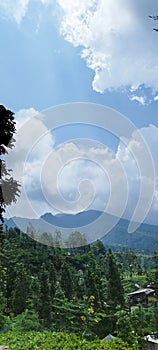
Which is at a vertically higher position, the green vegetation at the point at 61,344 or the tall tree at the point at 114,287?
the tall tree at the point at 114,287

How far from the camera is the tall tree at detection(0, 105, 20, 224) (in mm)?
3933

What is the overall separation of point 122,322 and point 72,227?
228 cm

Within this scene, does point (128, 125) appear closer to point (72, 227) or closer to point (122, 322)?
point (72, 227)

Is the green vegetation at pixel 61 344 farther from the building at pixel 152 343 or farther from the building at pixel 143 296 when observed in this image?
the building at pixel 143 296

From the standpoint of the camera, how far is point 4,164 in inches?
173

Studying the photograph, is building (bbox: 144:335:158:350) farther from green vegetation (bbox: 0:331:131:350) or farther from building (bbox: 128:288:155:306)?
building (bbox: 128:288:155:306)

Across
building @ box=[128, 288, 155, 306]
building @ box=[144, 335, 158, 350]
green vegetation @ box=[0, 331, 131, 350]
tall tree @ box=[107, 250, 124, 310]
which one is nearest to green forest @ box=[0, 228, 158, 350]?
tall tree @ box=[107, 250, 124, 310]

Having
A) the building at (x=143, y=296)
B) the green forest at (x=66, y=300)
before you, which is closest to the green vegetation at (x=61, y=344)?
the green forest at (x=66, y=300)

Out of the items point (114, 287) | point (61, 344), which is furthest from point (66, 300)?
point (61, 344)

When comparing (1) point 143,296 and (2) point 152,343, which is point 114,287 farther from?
(1) point 143,296

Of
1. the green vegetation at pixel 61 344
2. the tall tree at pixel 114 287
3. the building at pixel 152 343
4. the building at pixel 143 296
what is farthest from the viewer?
the building at pixel 143 296

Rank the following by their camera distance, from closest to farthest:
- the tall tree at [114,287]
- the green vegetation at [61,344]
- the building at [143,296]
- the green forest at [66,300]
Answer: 1. the green vegetation at [61,344]
2. the green forest at [66,300]
3. the tall tree at [114,287]
4. the building at [143,296]

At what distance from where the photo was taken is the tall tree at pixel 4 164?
3.93m

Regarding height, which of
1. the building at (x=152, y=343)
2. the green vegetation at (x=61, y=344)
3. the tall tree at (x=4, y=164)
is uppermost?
the tall tree at (x=4, y=164)
